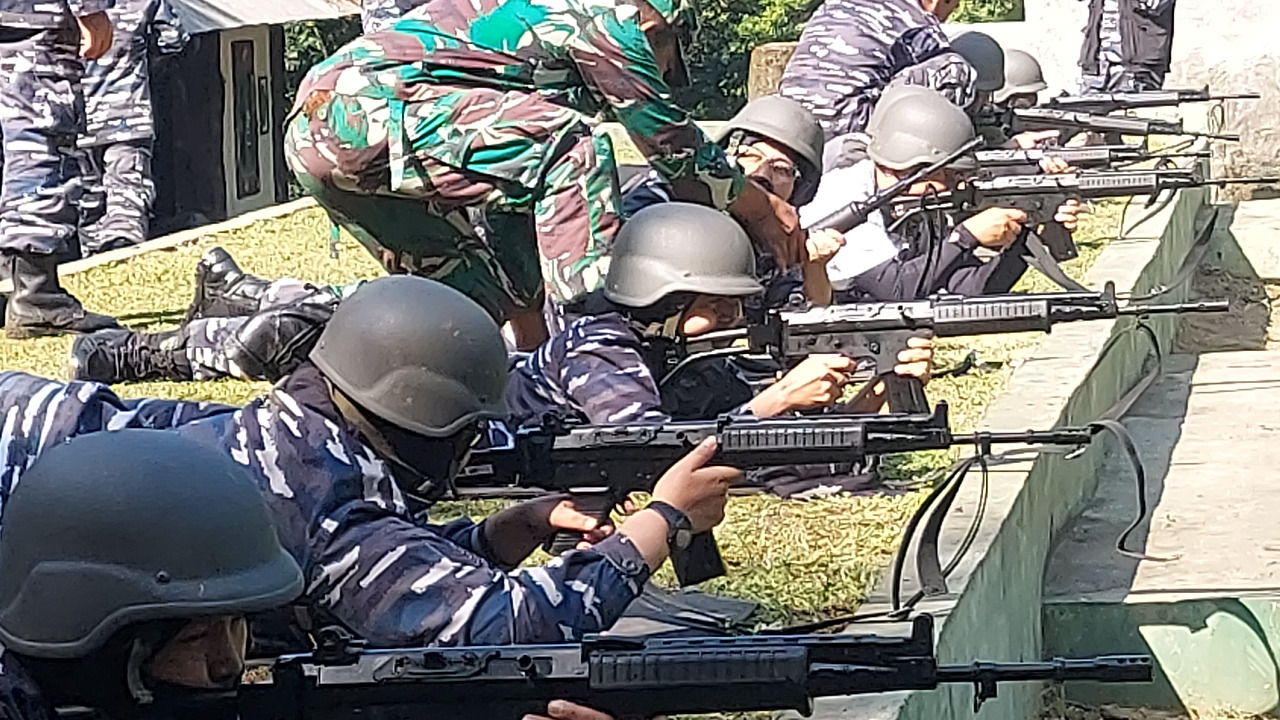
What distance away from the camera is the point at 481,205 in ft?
20.1

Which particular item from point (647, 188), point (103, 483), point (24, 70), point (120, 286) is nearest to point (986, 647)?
point (647, 188)

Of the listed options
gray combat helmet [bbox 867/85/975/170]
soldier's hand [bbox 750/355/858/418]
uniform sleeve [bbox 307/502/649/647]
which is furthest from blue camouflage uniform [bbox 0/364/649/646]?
gray combat helmet [bbox 867/85/975/170]

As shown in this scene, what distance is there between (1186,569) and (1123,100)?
5.43 meters

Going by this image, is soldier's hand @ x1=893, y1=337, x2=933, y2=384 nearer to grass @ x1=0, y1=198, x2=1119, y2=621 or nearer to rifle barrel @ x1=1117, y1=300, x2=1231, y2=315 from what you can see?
grass @ x1=0, y1=198, x2=1119, y2=621

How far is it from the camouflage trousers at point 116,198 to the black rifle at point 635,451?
A: 24.7 ft

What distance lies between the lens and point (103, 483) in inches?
A: 121

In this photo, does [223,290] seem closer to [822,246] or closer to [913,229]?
[822,246]

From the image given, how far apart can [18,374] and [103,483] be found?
93 centimetres

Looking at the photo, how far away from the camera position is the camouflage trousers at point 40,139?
8.24 m

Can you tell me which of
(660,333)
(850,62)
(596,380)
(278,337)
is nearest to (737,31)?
(850,62)

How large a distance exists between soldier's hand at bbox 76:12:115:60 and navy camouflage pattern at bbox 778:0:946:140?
254cm

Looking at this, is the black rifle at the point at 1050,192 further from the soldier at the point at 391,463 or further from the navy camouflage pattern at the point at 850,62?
the soldier at the point at 391,463

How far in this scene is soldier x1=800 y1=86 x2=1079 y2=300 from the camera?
709 cm

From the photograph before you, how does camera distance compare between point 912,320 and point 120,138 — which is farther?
point 120,138
